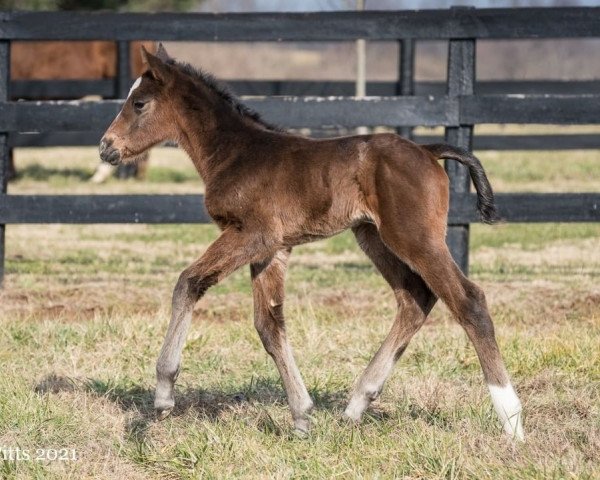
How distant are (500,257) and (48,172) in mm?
9052

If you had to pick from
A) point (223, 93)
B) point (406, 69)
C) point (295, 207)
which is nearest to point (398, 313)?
point (295, 207)

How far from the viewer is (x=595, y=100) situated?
7.33 meters

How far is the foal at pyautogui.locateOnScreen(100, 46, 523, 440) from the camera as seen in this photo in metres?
4.36

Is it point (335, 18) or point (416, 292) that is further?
point (335, 18)

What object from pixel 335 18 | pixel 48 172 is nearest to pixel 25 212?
pixel 335 18

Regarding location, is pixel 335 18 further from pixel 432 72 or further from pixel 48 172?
pixel 432 72

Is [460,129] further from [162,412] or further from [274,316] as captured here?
[162,412]

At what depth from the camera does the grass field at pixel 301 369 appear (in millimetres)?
4105

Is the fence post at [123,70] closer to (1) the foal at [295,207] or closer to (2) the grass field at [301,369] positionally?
(2) the grass field at [301,369]

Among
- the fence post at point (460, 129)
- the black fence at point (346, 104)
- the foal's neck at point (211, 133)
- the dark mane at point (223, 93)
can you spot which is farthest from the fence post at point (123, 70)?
the foal's neck at point (211, 133)

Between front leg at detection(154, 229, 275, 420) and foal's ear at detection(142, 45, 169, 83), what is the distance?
83 cm

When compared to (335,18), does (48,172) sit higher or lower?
lower

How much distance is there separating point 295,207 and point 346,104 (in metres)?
3.04

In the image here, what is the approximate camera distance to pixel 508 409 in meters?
4.28
